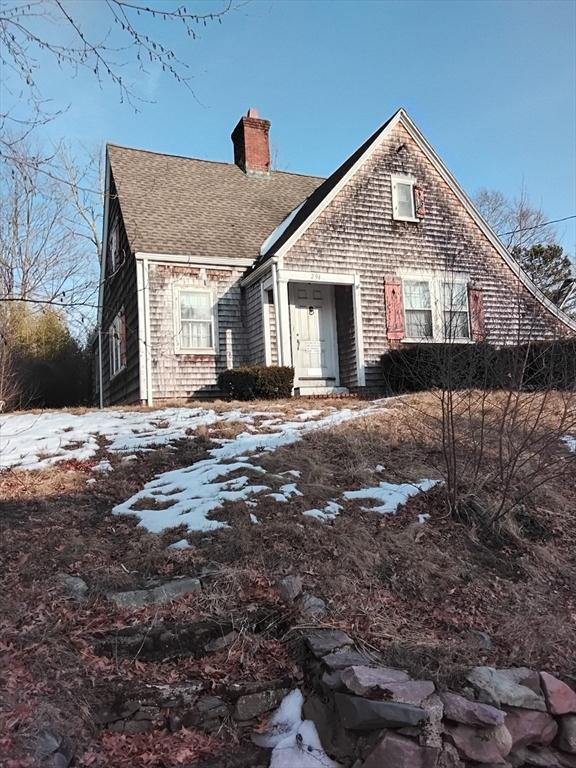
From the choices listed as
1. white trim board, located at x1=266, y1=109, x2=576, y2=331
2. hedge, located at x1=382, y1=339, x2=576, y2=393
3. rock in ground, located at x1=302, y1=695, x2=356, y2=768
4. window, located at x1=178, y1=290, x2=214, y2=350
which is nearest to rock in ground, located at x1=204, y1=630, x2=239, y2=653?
rock in ground, located at x1=302, y1=695, x2=356, y2=768

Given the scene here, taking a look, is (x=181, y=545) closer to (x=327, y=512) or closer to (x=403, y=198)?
(x=327, y=512)

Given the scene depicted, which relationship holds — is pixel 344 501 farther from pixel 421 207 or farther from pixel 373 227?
pixel 421 207

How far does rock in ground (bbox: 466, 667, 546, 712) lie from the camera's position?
120 inches

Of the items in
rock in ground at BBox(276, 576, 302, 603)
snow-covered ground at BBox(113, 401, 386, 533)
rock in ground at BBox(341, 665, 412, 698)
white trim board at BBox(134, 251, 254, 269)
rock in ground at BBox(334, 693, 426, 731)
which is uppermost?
white trim board at BBox(134, 251, 254, 269)

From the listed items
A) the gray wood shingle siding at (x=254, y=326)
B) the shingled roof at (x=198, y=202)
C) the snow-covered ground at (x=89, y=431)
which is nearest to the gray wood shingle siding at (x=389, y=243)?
the gray wood shingle siding at (x=254, y=326)

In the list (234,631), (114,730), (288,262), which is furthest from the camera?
(288,262)

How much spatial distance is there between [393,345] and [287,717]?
11146 millimetres

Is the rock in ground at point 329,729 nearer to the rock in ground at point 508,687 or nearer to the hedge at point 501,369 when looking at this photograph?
the rock in ground at point 508,687

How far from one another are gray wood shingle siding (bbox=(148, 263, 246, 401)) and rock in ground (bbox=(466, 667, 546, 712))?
10.3 metres

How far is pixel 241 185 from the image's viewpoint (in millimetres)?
16938

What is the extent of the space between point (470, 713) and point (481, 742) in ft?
0.44

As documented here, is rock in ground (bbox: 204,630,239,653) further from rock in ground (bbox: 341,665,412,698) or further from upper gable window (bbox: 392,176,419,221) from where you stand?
upper gable window (bbox: 392,176,419,221)

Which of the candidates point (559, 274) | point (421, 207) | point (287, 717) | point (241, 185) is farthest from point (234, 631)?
point (559, 274)

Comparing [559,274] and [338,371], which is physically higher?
[559,274]
